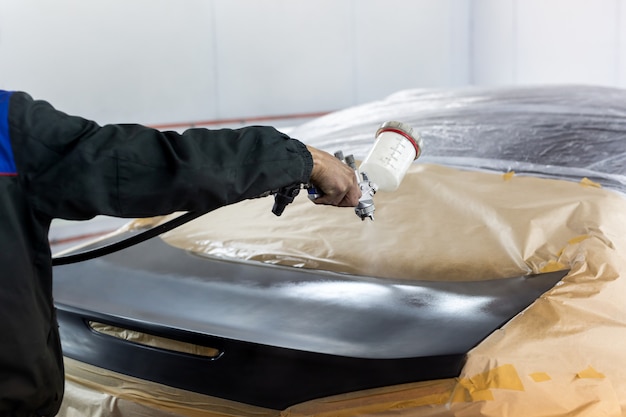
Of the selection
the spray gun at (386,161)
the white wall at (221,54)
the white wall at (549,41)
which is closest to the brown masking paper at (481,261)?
the spray gun at (386,161)

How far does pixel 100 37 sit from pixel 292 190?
408 centimetres

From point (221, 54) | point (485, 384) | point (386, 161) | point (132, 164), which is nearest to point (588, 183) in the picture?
point (386, 161)

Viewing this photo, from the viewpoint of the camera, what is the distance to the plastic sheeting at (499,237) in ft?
3.76

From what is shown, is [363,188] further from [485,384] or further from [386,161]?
[485,384]

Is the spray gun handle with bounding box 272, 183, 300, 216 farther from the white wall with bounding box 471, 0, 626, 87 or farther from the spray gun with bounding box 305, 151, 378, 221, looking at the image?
the white wall with bounding box 471, 0, 626, 87

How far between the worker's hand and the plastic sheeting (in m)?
0.33

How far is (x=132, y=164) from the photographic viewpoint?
1.00 meters

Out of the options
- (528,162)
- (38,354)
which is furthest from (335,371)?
(528,162)

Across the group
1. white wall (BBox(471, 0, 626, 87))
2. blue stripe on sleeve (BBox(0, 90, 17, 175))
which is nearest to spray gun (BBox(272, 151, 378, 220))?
blue stripe on sleeve (BBox(0, 90, 17, 175))

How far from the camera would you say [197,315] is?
4.71 feet

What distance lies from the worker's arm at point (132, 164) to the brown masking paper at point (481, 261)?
42 cm

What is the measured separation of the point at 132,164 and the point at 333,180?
0.34 m

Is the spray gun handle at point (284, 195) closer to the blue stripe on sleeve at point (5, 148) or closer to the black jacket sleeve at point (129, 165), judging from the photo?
the black jacket sleeve at point (129, 165)

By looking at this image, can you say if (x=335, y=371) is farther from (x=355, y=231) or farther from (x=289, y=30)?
(x=289, y=30)
